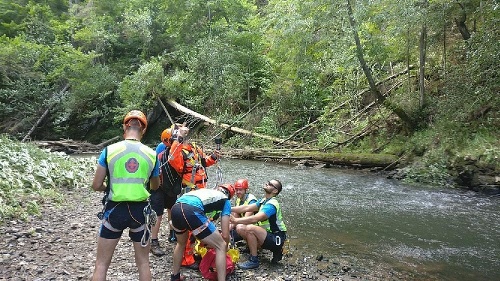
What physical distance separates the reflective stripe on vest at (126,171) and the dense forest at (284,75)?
30.5ft

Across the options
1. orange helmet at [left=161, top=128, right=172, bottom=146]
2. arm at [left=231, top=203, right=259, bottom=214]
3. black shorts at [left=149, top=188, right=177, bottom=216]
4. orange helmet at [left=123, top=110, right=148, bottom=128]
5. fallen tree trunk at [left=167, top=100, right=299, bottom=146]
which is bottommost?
arm at [left=231, top=203, right=259, bottom=214]

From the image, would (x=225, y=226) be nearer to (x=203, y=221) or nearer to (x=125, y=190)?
(x=203, y=221)

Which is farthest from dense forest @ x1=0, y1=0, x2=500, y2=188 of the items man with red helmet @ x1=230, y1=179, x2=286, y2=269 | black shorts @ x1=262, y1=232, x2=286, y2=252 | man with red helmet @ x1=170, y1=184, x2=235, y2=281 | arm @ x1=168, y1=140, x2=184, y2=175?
man with red helmet @ x1=170, y1=184, x2=235, y2=281

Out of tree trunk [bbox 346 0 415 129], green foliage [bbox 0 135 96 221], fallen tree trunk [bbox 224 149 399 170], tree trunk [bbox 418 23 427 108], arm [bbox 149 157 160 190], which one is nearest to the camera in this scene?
arm [bbox 149 157 160 190]

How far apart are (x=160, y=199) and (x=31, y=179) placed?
4593 millimetres

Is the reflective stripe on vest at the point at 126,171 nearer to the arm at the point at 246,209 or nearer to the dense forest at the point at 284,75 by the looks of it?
the arm at the point at 246,209

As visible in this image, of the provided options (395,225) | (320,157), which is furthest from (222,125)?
(395,225)

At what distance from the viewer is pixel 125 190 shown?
353 centimetres

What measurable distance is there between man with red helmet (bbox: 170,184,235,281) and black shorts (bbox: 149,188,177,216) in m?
1.17

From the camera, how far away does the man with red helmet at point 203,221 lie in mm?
4141

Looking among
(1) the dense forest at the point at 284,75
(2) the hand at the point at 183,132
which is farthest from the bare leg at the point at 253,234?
(1) the dense forest at the point at 284,75

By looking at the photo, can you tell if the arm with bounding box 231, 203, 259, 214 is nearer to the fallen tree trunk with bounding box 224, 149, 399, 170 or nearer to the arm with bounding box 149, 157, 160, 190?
the arm with bounding box 149, 157, 160, 190

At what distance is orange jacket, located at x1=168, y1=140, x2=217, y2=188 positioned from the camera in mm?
5402

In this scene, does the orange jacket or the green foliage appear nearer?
the orange jacket
